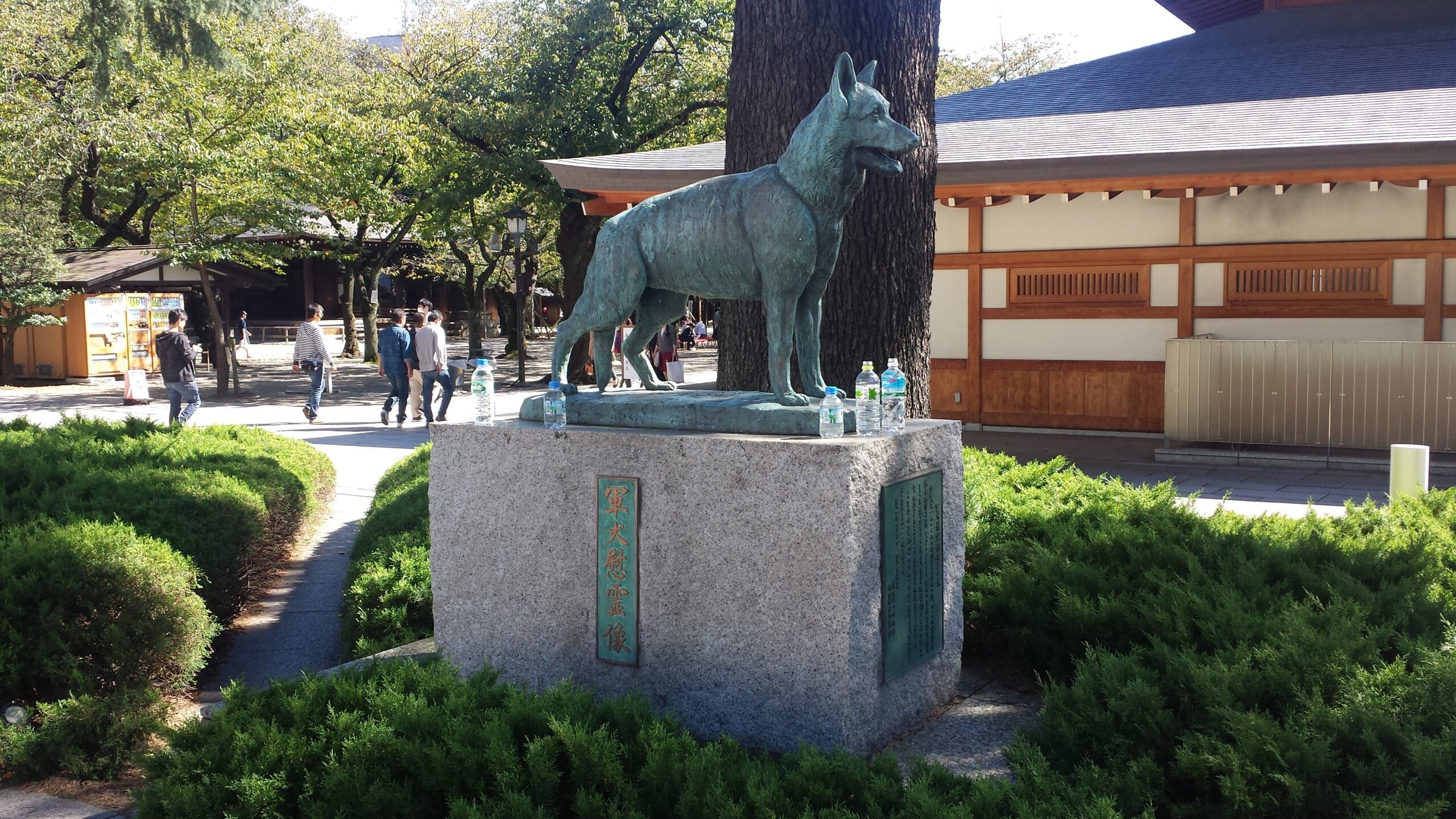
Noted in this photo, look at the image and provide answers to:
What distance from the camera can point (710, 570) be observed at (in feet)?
13.1

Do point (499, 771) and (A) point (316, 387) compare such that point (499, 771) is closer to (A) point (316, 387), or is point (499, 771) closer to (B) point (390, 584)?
(B) point (390, 584)

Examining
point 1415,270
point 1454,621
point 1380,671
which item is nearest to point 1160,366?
point 1415,270

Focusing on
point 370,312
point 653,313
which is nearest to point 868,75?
point 653,313

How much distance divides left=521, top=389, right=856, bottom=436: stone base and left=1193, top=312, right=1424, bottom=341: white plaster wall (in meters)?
9.03

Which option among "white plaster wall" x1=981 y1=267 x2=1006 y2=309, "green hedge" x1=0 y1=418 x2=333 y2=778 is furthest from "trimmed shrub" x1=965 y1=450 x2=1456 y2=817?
"white plaster wall" x1=981 y1=267 x2=1006 y2=309

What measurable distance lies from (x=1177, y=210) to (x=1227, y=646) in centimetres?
952

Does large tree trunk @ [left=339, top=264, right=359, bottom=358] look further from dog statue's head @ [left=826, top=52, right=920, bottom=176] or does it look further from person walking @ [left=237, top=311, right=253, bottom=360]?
dog statue's head @ [left=826, top=52, right=920, bottom=176]

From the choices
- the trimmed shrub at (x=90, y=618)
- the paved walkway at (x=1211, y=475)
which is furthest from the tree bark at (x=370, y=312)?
the trimmed shrub at (x=90, y=618)

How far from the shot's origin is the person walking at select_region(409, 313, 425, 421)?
15406 millimetres

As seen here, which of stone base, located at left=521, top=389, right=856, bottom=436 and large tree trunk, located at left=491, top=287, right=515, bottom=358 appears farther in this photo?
large tree trunk, located at left=491, top=287, right=515, bottom=358

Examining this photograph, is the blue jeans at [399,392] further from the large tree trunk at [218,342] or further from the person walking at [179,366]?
the large tree trunk at [218,342]

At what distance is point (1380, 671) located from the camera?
3570 mm

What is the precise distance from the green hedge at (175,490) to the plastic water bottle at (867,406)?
3.96 meters

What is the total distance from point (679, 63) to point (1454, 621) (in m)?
18.5
